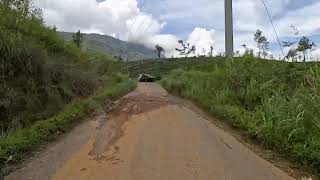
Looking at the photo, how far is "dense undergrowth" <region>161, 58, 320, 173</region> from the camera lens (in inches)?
311

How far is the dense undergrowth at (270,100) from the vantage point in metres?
7.89

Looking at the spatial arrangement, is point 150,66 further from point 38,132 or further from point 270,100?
point 38,132

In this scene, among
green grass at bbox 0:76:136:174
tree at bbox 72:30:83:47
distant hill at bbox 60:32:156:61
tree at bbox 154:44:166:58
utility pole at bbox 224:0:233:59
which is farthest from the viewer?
tree at bbox 154:44:166:58

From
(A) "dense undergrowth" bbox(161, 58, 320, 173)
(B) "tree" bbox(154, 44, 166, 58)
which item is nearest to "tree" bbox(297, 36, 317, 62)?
(A) "dense undergrowth" bbox(161, 58, 320, 173)

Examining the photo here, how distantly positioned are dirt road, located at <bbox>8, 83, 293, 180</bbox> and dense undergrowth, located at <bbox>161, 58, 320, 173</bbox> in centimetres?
63

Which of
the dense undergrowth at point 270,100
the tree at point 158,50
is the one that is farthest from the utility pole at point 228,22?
the tree at point 158,50

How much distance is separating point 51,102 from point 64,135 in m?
2.86

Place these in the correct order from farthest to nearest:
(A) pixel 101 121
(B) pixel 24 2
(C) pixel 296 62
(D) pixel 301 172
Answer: (B) pixel 24 2 → (C) pixel 296 62 → (A) pixel 101 121 → (D) pixel 301 172

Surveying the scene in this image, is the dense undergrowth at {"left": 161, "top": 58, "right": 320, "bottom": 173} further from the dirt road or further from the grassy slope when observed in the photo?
the grassy slope

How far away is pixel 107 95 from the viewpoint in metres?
18.1

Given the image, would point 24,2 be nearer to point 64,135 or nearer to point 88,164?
point 64,135

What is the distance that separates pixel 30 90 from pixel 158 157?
5561 millimetres

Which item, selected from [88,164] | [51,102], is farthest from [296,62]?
[88,164]

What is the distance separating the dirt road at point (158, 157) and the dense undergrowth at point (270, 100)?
626 millimetres
